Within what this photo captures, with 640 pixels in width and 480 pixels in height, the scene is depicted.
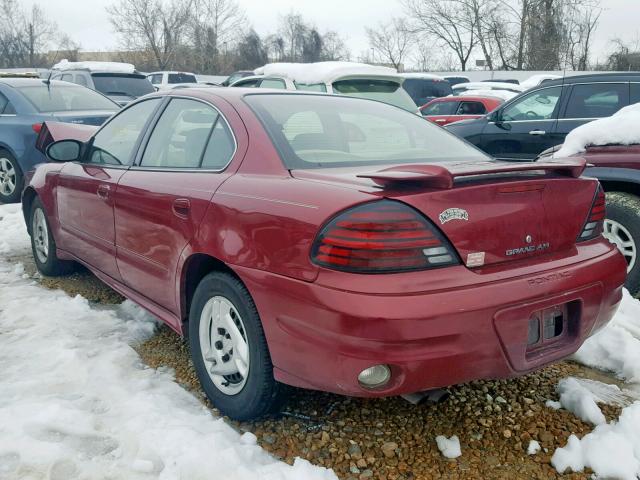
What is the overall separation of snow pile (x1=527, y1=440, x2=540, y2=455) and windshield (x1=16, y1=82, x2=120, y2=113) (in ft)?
23.7

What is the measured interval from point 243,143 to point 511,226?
49.2 inches

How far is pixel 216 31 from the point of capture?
4547 centimetres

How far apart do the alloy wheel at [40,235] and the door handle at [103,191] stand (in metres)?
1.26

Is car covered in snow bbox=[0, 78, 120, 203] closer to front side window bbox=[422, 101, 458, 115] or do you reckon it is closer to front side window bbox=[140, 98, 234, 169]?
front side window bbox=[140, 98, 234, 169]

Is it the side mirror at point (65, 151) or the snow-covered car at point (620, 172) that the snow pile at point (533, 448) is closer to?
the snow-covered car at point (620, 172)

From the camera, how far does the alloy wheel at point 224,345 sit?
2582mm

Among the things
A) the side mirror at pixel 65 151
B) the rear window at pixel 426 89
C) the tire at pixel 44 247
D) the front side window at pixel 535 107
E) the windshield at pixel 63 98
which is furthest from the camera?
the rear window at pixel 426 89

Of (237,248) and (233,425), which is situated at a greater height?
(237,248)

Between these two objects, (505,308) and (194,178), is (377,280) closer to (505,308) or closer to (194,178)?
(505,308)

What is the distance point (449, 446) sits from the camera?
8.08ft

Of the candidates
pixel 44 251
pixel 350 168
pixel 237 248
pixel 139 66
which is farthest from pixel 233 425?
pixel 139 66

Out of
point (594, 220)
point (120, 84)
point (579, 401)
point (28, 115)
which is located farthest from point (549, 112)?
point (120, 84)

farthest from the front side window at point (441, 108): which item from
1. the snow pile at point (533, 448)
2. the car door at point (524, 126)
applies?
the snow pile at point (533, 448)

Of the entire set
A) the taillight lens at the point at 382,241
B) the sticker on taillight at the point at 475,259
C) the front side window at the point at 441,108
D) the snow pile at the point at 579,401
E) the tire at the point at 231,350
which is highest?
the front side window at the point at 441,108
